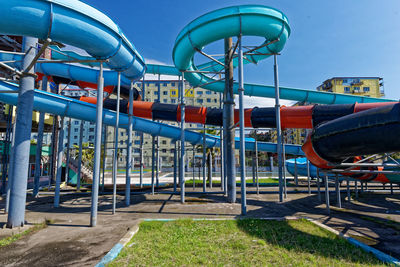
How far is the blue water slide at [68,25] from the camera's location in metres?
5.28

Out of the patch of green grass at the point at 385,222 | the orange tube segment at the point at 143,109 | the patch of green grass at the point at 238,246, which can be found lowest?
the patch of green grass at the point at 385,222

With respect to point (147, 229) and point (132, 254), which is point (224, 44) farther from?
point (132, 254)

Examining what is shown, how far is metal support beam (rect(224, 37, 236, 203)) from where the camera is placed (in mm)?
9883

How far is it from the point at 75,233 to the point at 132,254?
2.50 m

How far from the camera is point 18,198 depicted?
6086mm

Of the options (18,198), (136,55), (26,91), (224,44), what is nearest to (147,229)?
(18,198)

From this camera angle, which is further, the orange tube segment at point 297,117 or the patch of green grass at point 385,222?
the orange tube segment at point 297,117

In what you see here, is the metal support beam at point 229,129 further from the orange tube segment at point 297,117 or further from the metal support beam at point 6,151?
the metal support beam at point 6,151

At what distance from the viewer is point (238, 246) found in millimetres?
4484

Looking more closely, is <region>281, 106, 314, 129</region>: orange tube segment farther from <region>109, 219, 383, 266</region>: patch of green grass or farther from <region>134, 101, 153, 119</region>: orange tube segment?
<region>134, 101, 153, 119</region>: orange tube segment

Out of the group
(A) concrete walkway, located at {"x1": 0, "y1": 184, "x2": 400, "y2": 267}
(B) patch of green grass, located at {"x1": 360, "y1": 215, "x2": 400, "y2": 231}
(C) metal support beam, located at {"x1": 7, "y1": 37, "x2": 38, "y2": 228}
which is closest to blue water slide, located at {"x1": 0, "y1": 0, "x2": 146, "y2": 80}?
(C) metal support beam, located at {"x1": 7, "y1": 37, "x2": 38, "y2": 228}

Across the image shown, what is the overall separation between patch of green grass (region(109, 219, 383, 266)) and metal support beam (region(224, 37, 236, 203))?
3745mm

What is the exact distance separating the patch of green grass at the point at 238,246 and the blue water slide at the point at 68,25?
540 centimetres

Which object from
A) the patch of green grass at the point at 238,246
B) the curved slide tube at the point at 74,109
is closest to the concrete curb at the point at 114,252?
the patch of green grass at the point at 238,246
